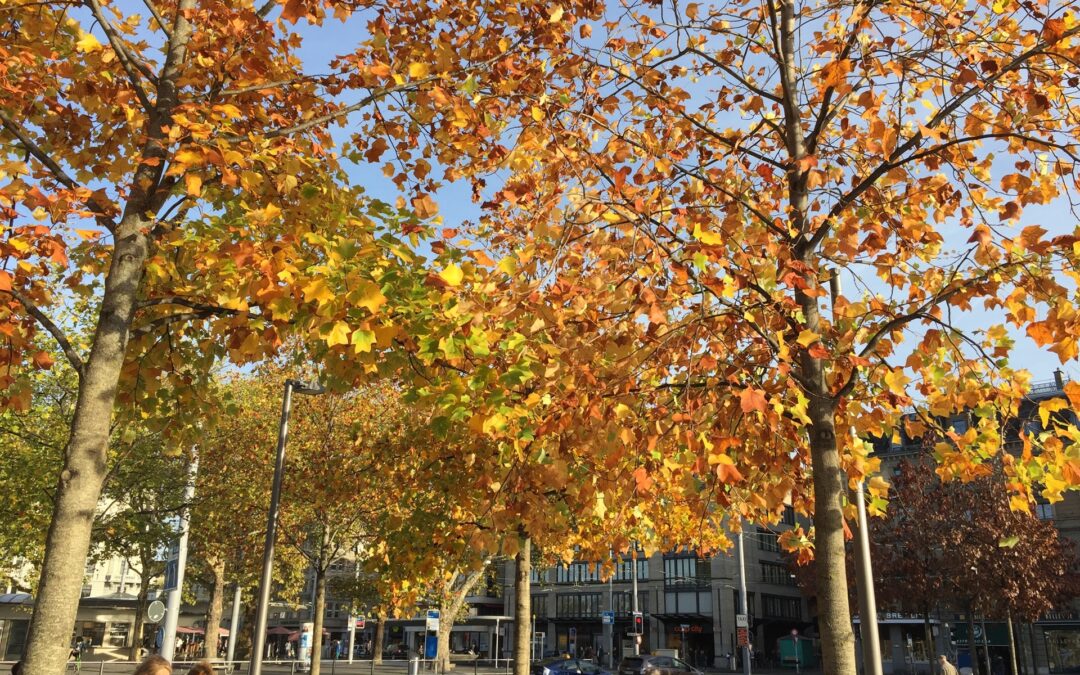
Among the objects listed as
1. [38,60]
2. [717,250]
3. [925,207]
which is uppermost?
[38,60]

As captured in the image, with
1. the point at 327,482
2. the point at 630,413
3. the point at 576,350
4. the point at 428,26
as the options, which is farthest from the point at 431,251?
the point at 327,482

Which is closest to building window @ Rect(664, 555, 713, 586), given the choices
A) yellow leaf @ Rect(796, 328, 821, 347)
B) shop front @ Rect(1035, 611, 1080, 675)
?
shop front @ Rect(1035, 611, 1080, 675)

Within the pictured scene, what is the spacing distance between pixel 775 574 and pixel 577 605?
58.6ft

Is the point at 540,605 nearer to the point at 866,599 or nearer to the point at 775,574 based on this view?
the point at 775,574

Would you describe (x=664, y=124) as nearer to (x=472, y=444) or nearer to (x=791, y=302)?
(x=791, y=302)

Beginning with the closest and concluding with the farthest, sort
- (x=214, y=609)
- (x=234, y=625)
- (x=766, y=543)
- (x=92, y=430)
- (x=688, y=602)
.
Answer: (x=92, y=430)
(x=234, y=625)
(x=214, y=609)
(x=688, y=602)
(x=766, y=543)

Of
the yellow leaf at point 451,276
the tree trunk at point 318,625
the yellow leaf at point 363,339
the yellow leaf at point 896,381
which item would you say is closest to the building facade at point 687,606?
the tree trunk at point 318,625

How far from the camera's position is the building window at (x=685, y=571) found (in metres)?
59.9

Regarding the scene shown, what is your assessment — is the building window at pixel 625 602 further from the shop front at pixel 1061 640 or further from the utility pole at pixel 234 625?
the utility pole at pixel 234 625

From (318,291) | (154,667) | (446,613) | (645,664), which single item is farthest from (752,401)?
(446,613)

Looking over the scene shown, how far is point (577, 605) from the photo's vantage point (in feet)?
227

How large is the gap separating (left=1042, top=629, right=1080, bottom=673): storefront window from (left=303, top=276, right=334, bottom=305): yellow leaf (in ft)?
176

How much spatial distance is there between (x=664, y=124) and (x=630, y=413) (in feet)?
11.3

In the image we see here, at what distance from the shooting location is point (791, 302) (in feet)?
18.6
